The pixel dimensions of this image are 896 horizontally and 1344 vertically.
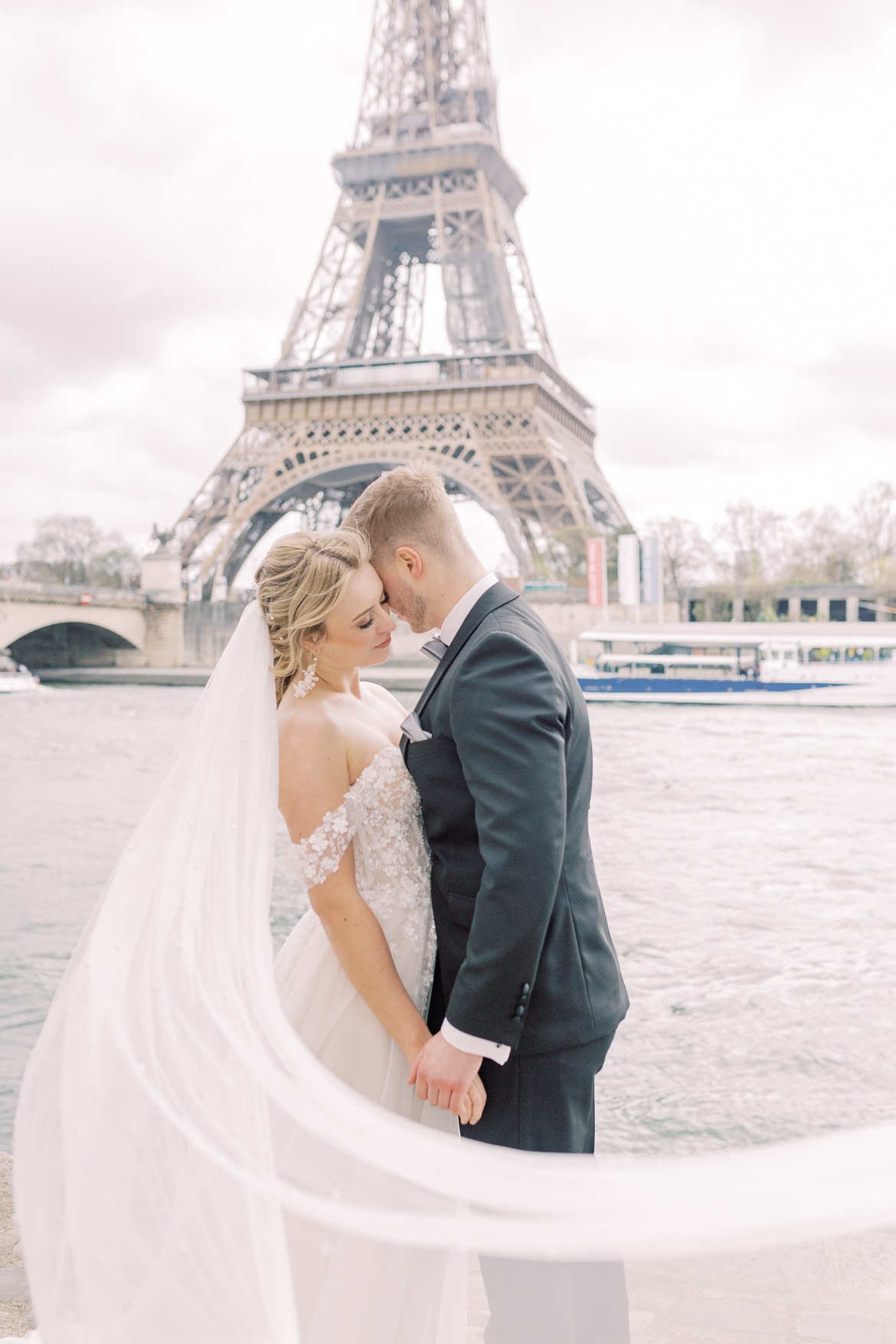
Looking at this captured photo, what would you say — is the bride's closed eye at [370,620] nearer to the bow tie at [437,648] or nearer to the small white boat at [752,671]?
the bow tie at [437,648]

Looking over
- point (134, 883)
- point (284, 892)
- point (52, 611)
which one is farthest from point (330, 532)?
point (52, 611)

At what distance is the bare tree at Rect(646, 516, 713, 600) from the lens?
137 ft

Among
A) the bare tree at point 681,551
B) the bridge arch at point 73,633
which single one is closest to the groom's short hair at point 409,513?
the bridge arch at point 73,633

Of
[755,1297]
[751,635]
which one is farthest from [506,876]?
[751,635]

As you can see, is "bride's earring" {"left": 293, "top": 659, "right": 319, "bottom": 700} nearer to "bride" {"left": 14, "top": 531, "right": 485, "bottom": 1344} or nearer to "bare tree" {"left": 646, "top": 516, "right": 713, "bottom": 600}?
"bride" {"left": 14, "top": 531, "right": 485, "bottom": 1344}

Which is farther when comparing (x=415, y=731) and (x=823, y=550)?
(x=823, y=550)

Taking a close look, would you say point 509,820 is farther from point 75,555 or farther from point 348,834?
point 75,555

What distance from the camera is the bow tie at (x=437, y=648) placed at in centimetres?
189

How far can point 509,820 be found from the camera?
→ 5.16ft

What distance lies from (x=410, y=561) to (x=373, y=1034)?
0.75 metres

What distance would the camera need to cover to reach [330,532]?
6.01ft

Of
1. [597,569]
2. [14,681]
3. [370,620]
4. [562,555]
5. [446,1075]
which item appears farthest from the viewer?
[562,555]

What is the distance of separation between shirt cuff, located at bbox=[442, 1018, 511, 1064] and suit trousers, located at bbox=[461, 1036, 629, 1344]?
9cm

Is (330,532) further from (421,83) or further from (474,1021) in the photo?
(421,83)
